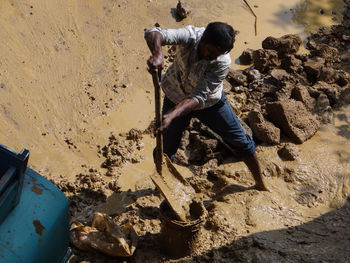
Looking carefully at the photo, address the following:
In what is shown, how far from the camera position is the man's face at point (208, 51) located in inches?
119

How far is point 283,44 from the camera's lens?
597 cm

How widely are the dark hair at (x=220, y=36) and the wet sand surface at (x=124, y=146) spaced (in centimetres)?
156

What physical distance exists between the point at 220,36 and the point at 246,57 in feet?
10.3

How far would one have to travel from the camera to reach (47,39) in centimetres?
535

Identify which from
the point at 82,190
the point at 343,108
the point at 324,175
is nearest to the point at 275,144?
the point at 324,175

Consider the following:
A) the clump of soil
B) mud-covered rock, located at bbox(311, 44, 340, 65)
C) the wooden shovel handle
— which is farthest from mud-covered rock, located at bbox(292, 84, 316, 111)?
the wooden shovel handle

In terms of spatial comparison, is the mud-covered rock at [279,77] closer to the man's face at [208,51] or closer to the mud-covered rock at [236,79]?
the mud-covered rock at [236,79]

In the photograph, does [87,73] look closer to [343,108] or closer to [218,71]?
[218,71]

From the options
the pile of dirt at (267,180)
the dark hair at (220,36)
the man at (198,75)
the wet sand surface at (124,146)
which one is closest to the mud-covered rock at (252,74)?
the pile of dirt at (267,180)

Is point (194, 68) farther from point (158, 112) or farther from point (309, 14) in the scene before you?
point (309, 14)

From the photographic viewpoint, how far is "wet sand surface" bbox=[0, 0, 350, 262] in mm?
3670

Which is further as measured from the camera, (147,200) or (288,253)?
(147,200)

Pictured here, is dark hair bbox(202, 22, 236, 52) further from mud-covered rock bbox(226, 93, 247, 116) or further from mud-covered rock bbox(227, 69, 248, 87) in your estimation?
mud-covered rock bbox(227, 69, 248, 87)

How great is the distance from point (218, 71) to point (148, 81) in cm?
228
